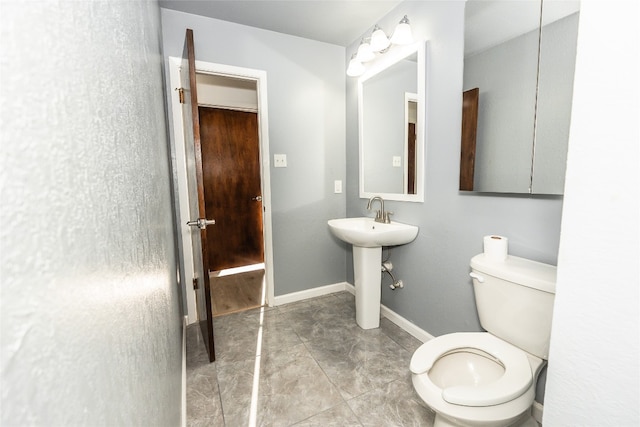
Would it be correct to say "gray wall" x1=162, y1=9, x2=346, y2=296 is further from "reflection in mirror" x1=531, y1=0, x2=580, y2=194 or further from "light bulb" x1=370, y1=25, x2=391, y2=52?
"reflection in mirror" x1=531, y1=0, x2=580, y2=194

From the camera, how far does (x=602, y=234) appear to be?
538 millimetres

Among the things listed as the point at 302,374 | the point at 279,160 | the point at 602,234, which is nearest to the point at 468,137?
the point at 602,234

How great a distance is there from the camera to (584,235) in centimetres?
56

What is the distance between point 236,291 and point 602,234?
9.20 ft

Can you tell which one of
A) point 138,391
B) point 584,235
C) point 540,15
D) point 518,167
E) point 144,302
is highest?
point 540,15

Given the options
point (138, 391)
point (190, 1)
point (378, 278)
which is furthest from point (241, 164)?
point (138, 391)

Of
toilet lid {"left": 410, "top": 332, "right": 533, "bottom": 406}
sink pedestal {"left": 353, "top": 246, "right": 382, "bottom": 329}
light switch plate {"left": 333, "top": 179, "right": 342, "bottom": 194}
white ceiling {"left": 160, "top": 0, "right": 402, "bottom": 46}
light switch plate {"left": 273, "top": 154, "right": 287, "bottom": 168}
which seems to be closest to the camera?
toilet lid {"left": 410, "top": 332, "right": 533, "bottom": 406}

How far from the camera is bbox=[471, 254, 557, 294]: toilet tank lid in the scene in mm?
1061

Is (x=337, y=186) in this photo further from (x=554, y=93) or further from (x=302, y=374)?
(x=554, y=93)

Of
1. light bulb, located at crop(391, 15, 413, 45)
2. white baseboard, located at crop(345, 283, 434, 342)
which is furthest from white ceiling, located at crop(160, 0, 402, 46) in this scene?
white baseboard, located at crop(345, 283, 434, 342)

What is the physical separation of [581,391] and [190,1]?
257 centimetres

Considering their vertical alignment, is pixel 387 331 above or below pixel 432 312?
below

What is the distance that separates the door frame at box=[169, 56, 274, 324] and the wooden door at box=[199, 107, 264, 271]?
3.86ft

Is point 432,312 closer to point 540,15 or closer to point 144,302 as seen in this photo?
point 540,15
